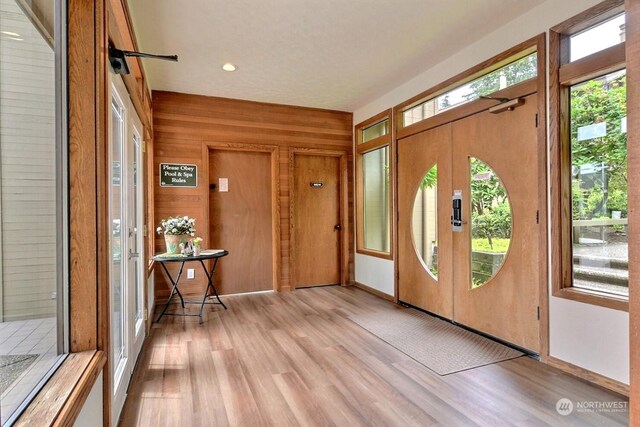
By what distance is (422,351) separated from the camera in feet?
9.21

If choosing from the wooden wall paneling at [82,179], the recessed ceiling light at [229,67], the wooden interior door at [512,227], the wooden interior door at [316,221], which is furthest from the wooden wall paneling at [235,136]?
the wooden wall paneling at [82,179]

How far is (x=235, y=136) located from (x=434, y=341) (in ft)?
11.5

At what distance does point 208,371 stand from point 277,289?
Result: 7.91ft

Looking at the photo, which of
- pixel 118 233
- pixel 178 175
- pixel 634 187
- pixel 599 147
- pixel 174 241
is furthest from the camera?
pixel 178 175

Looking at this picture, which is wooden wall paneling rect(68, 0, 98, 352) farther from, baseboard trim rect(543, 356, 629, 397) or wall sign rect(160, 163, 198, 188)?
wall sign rect(160, 163, 198, 188)

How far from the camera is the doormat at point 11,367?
93cm

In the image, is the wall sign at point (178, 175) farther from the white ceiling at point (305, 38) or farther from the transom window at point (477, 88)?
the transom window at point (477, 88)

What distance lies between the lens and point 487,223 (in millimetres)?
3096

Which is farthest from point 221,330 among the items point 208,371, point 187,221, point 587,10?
point 587,10

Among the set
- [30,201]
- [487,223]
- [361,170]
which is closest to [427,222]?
[487,223]

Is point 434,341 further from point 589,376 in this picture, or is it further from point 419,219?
point 419,219

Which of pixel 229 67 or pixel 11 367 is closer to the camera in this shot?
pixel 11 367

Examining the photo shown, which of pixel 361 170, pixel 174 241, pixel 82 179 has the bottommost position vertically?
pixel 174 241

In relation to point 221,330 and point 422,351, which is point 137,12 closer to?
point 221,330
